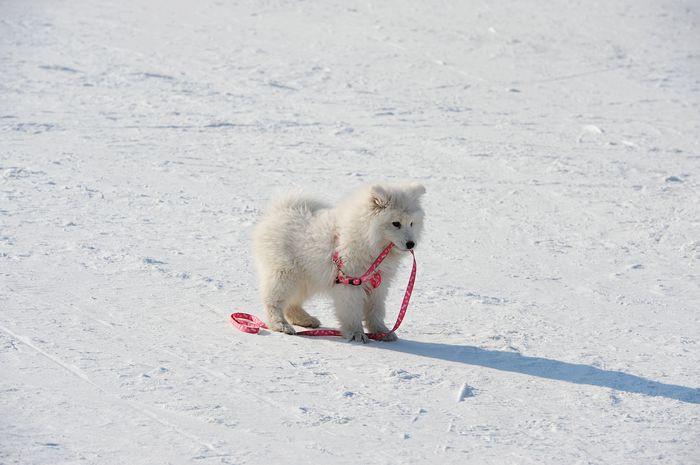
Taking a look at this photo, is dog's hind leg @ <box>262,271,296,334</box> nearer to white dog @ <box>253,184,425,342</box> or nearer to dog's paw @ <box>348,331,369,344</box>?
white dog @ <box>253,184,425,342</box>

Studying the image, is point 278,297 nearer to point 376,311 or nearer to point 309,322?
point 309,322

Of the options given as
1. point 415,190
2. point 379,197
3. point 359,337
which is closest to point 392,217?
point 379,197

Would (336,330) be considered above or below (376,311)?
below

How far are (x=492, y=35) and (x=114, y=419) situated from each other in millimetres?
15174

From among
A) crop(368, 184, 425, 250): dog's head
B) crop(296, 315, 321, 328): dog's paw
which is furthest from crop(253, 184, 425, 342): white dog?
crop(296, 315, 321, 328): dog's paw

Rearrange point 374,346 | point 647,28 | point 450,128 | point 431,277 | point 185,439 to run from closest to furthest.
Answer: point 185,439 < point 374,346 < point 431,277 < point 450,128 < point 647,28

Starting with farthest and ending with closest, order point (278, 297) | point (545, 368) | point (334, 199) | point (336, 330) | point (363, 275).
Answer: point (334, 199), point (336, 330), point (278, 297), point (363, 275), point (545, 368)

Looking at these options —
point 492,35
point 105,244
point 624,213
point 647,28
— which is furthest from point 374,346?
point 647,28

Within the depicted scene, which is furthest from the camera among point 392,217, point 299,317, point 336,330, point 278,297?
point 299,317

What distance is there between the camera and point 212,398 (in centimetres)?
500

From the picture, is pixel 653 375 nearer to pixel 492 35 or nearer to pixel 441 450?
pixel 441 450

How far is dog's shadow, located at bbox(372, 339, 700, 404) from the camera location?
5504 millimetres

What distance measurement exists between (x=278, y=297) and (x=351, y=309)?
0.54 meters

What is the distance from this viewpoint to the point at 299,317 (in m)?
6.66
